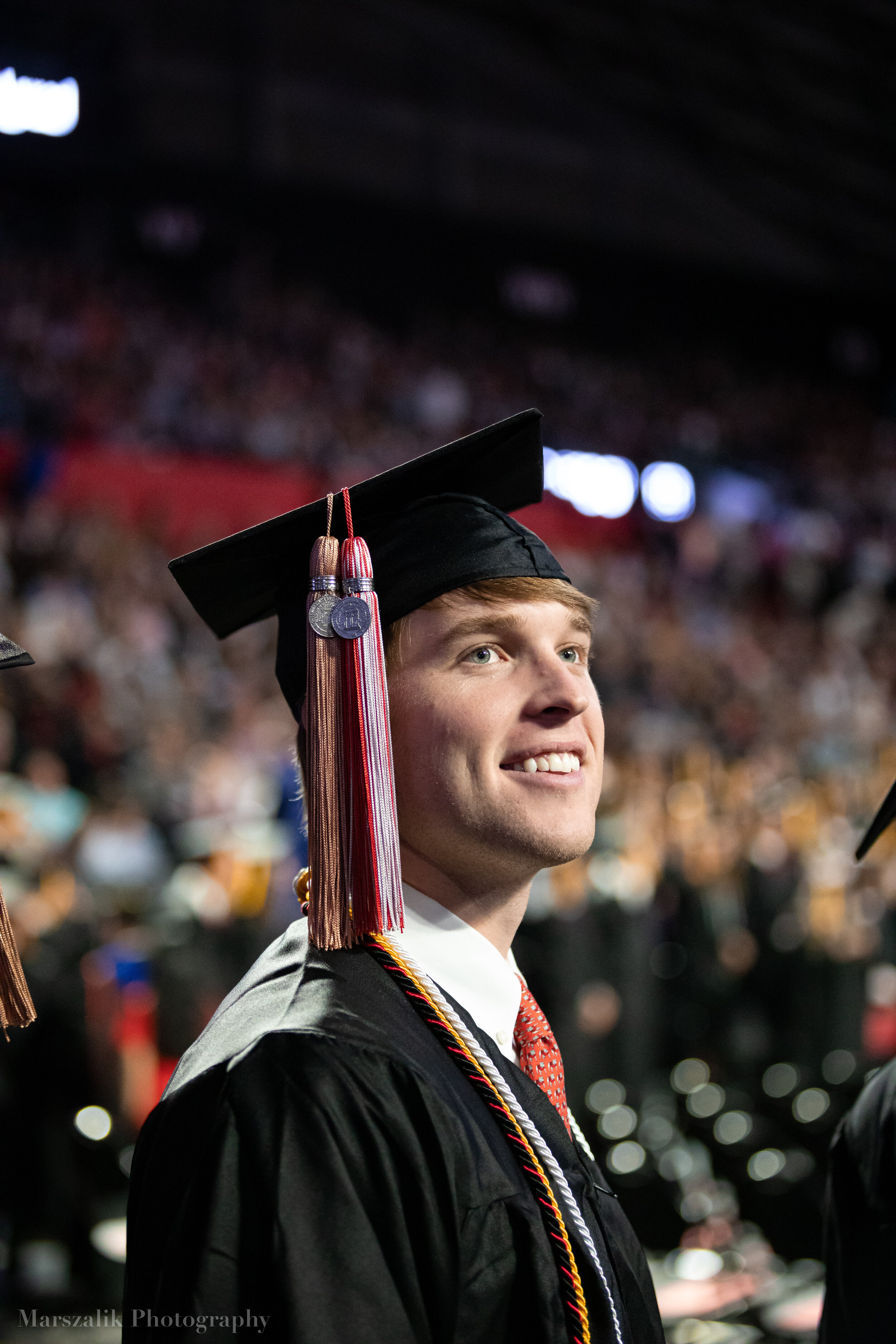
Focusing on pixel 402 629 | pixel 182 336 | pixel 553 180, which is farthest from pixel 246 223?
pixel 402 629

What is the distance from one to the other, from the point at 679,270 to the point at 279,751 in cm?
1242

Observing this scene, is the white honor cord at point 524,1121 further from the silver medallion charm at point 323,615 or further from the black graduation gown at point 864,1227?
the black graduation gown at point 864,1227

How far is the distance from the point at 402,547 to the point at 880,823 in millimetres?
829

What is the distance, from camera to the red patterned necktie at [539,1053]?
1.31 metres

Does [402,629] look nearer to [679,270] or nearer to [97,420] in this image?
[97,420]

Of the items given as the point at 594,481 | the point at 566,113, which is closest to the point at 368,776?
the point at 594,481

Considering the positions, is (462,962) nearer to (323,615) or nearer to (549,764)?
(549,764)

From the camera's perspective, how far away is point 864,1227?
1.58 m

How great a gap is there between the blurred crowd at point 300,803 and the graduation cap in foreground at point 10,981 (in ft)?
2.01

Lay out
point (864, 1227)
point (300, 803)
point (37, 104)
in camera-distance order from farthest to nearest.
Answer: point (37, 104), point (300, 803), point (864, 1227)

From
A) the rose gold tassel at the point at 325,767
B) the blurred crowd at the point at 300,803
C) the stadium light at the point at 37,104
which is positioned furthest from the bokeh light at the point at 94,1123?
the stadium light at the point at 37,104

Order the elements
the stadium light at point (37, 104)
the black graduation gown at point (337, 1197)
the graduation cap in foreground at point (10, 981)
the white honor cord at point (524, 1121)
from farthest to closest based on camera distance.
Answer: the stadium light at point (37, 104), the graduation cap in foreground at point (10, 981), the white honor cord at point (524, 1121), the black graduation gown at point (337, 1197)

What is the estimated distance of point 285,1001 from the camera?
1.18 m

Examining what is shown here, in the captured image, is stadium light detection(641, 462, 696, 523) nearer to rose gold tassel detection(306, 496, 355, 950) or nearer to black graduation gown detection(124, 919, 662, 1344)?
rose gold tassel detection(306, 496, 355, 950)
